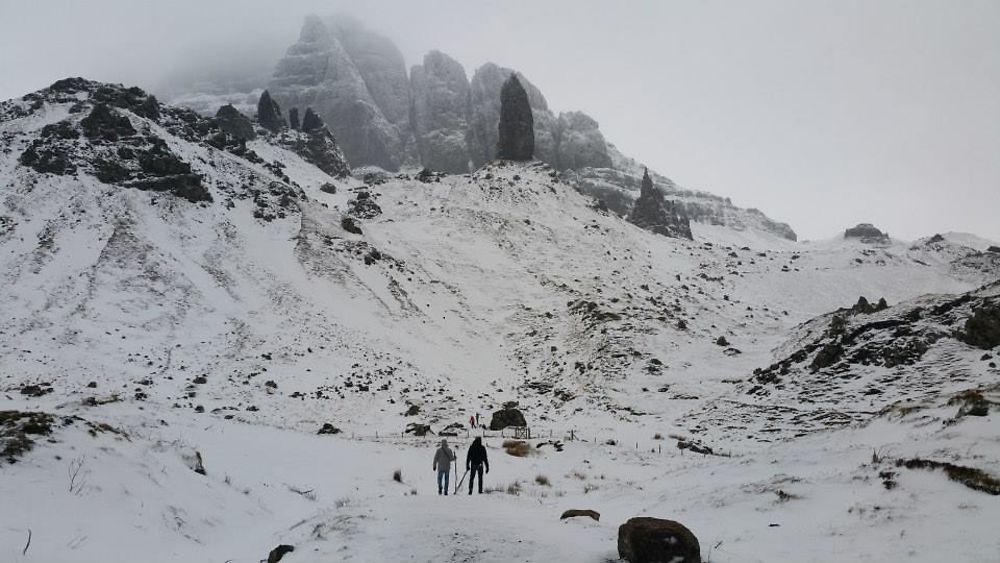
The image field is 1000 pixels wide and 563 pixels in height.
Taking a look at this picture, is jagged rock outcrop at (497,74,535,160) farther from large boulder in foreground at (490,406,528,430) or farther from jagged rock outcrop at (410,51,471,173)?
large boulder in foreground at (490,406,528,430)

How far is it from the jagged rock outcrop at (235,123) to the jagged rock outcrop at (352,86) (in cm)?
4406

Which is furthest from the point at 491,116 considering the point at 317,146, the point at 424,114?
the point at 317,146

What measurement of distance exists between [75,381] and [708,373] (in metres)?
33.9

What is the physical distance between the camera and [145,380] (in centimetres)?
2697

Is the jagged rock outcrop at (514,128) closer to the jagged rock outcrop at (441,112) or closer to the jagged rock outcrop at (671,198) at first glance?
the jagged rock outcrop at (671,198)

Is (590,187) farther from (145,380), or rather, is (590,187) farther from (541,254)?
(145,380)

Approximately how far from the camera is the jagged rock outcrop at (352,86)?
12712cm

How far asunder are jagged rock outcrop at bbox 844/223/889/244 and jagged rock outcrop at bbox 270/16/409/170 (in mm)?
95293

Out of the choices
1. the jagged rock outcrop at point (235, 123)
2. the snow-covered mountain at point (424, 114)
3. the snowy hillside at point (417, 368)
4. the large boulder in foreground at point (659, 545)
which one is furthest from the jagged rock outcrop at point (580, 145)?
the large boulder in foreground at point (659, 545)

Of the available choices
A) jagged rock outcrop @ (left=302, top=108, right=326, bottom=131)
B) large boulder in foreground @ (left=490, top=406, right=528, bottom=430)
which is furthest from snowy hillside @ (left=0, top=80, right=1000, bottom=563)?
jagged rock outcrop @ (left=302, top=108, right=326, bottom=131)

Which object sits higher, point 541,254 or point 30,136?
point 30,136

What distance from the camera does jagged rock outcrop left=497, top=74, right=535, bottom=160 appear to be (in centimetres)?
8431

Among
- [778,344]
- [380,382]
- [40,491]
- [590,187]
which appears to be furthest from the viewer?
[590,187]

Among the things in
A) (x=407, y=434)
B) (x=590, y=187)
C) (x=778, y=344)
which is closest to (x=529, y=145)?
(x=590, y=187)
